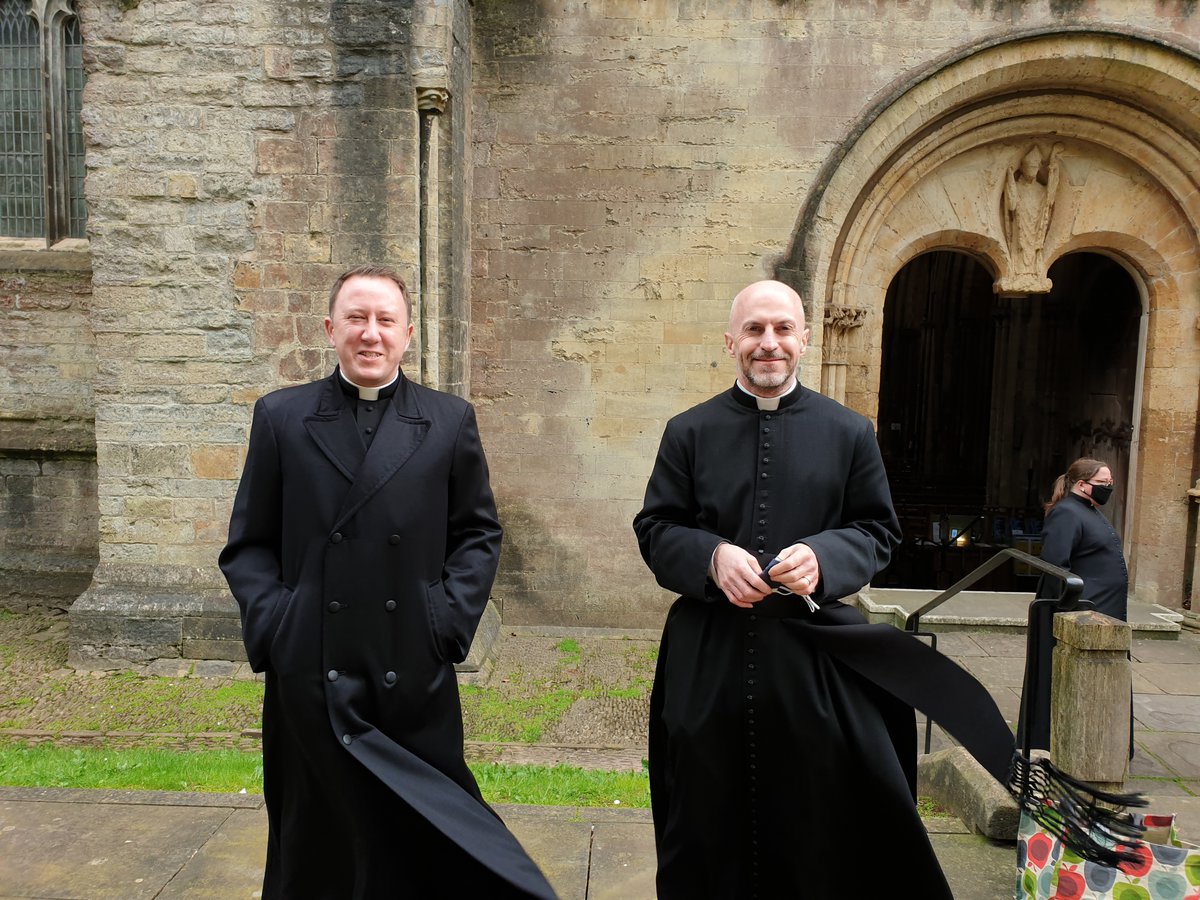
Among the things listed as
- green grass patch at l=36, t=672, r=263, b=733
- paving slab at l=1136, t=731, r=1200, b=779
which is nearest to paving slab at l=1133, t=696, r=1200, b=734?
paving slab at l=1136, t=731, r=1200, b=779

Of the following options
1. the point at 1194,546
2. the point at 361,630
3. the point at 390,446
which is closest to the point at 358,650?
the point at 361,630

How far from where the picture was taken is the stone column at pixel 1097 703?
2.54 metres

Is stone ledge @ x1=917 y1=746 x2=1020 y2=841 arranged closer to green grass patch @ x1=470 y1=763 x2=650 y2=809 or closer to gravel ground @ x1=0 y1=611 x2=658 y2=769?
green grass patch @ x1=470 y1=763 x2=650 y2=809

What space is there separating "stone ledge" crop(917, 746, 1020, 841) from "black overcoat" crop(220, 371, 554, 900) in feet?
6.21

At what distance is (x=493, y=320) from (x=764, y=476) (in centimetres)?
536

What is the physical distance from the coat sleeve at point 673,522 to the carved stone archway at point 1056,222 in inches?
201

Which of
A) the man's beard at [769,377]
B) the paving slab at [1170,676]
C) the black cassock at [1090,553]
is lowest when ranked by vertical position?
the paving slab at [1170,676]

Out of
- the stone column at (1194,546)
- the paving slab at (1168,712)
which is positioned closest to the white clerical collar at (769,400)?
the paving slab at (1168,712)

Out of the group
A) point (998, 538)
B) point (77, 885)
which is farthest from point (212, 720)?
point (998, 538)

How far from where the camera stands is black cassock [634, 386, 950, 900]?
90.6 inches

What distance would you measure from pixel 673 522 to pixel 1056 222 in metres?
6.90

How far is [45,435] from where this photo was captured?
7754 mm

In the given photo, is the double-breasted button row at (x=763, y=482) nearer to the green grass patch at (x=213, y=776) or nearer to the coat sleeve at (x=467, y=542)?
the coat sleeve at (x=467, y=542)

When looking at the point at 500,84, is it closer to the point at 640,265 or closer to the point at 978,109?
the point at 640,265
